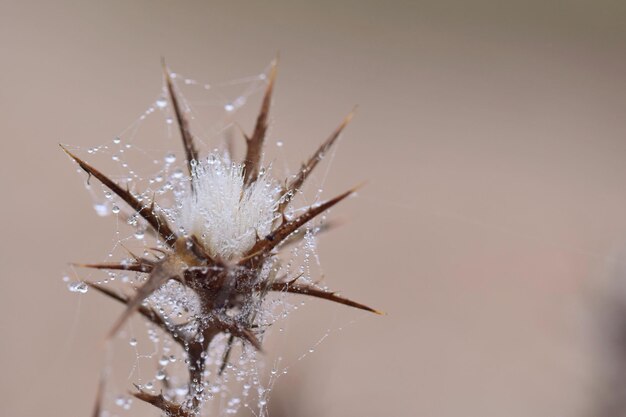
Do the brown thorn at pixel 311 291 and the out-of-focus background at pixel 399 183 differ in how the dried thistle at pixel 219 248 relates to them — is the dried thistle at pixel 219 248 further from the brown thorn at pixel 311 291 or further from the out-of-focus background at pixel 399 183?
the out-of-focus background at pixel 399 183

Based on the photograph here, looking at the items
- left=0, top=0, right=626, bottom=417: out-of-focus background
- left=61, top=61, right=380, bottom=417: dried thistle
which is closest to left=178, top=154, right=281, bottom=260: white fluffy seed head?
left=61, top=61, right=380, bottom=417: dried thistle

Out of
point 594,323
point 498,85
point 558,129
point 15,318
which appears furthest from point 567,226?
point 15,318

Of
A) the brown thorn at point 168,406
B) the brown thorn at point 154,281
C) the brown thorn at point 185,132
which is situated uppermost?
the brown thorn at point 185,132

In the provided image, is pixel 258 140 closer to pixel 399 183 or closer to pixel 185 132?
pixel 185 132

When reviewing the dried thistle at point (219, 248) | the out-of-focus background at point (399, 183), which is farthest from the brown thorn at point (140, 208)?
the out-of-focus background at point (399, 183)

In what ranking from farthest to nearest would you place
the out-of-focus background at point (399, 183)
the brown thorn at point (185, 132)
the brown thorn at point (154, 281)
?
the out-of-focus background at point (399, 183) < the brown thorn at point (185, 132) < the brown thorn at point (154, 281)

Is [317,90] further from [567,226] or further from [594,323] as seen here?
[594,323]
